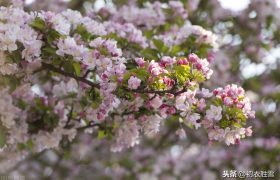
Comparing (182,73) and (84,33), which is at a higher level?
(84,33)

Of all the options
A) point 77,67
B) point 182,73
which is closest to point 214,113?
point 182,73

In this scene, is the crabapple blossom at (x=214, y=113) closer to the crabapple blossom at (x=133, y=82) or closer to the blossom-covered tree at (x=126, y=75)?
the blossom-covered tree at (x=126, y=75)

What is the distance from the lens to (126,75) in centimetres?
241

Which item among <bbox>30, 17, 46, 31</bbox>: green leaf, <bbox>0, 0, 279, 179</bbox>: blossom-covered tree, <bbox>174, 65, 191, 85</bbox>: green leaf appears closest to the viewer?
<bbox>174, 65, 191, 85</bbox>: green leaf

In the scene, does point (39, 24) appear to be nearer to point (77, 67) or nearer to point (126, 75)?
point (77, 67)

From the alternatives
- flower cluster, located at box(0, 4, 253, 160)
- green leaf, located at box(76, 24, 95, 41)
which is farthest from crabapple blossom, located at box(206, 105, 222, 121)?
green leaf, located at box(76, 24, 95, 41)

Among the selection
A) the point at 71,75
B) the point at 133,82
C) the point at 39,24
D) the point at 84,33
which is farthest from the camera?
the point at 84,33

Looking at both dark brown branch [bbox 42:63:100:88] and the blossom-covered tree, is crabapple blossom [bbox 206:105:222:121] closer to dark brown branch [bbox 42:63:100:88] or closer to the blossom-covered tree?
the blossom-covered tree

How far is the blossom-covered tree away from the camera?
8.14 feet

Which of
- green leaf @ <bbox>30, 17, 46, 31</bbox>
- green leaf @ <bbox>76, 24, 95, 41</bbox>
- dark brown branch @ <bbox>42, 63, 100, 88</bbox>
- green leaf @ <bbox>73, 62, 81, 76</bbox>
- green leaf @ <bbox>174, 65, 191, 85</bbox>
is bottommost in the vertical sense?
green leaf @ <bbox>174, 65, 191, 85</bbox>

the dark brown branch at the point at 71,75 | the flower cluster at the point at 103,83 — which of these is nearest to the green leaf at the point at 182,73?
the flower cluster at the point at 103,83

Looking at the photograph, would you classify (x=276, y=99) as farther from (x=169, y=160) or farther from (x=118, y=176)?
(x=118, y=176)

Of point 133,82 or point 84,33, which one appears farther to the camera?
point 84,33

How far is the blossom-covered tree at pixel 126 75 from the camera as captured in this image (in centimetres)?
248
